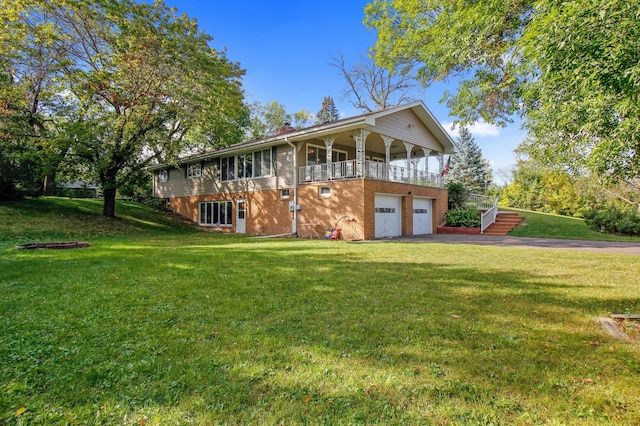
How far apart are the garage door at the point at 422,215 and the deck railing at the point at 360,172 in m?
1.07

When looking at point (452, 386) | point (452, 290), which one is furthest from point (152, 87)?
point (452, 386)

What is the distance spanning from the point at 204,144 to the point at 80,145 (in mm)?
6995

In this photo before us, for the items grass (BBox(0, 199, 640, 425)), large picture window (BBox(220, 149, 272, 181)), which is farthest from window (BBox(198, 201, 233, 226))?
grass (BBox(0, 199, 640, 425))

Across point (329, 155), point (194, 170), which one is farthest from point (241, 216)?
point (329, 155)

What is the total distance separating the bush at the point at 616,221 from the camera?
15570 mm

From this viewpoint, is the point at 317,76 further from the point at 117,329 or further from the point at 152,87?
the point at 117,329

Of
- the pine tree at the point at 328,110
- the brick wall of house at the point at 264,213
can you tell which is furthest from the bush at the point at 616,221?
the pine tree at the point at 328,110

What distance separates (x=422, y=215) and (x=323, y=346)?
16.0 m

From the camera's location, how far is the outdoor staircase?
17.8 metres

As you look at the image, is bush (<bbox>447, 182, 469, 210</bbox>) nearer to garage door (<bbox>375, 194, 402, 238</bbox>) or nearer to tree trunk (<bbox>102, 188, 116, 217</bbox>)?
garage door (<bbox>375, 194, 402, 238</bbox>)

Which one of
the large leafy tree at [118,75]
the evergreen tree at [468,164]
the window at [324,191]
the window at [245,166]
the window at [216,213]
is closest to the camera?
the large leafy tree at [118,75]

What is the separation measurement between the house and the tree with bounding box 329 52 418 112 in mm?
8885

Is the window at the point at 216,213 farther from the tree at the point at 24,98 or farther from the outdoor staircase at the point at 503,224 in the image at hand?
the outdoor staircase at the point at 503,224

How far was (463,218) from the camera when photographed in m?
18.6
